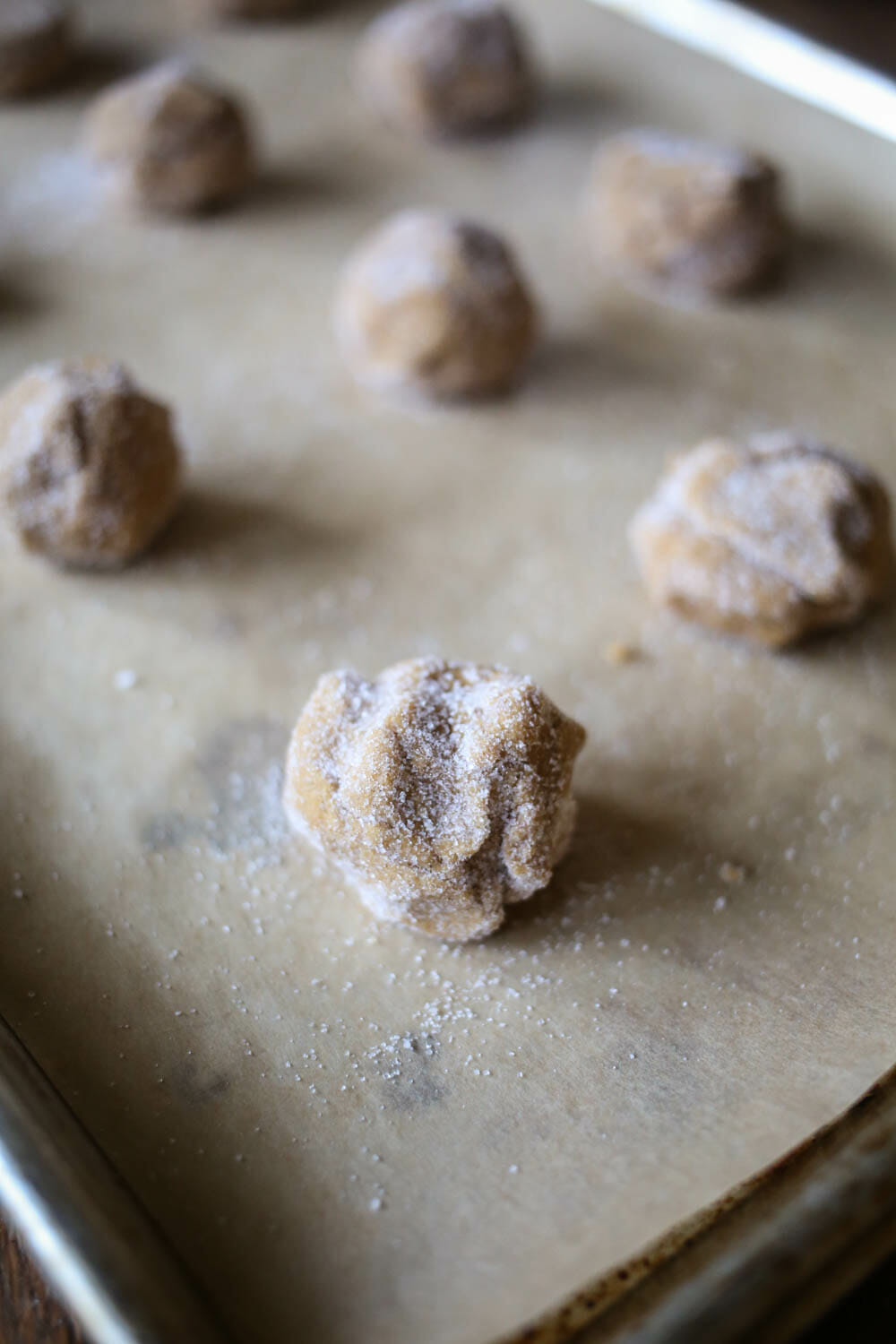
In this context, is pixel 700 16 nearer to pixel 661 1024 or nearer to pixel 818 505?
pixel 818 505

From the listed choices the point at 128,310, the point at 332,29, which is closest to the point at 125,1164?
the point at 128,310

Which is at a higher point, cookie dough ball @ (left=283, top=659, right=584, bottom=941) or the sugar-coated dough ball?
the sugar-coated dough ball

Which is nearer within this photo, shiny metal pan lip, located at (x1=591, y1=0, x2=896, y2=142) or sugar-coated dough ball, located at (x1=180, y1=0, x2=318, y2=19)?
shiny metal pan lip, located at (x1=591, y1=0, x2=896, y2=142)

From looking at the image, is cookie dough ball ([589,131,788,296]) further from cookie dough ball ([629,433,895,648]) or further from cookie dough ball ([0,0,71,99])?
cookie dough ball ([0,0,71,99])

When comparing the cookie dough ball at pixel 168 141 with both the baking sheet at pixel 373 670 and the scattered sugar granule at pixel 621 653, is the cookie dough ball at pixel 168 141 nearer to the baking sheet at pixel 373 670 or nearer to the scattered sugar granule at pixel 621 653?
the baking sheet at pixel 373 670

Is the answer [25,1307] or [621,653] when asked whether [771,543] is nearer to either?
[621,653]

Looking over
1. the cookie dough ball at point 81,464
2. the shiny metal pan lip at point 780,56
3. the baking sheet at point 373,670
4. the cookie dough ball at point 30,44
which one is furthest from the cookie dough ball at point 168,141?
the shiny metal pan lip at point 780,56

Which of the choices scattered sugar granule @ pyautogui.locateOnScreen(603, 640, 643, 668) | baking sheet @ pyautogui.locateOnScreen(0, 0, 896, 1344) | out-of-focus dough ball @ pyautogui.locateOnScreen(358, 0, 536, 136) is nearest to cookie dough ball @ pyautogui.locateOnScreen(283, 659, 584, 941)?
baking sheet @ pyautogui.locateOnScreen(0, 0, 896, 1344)
